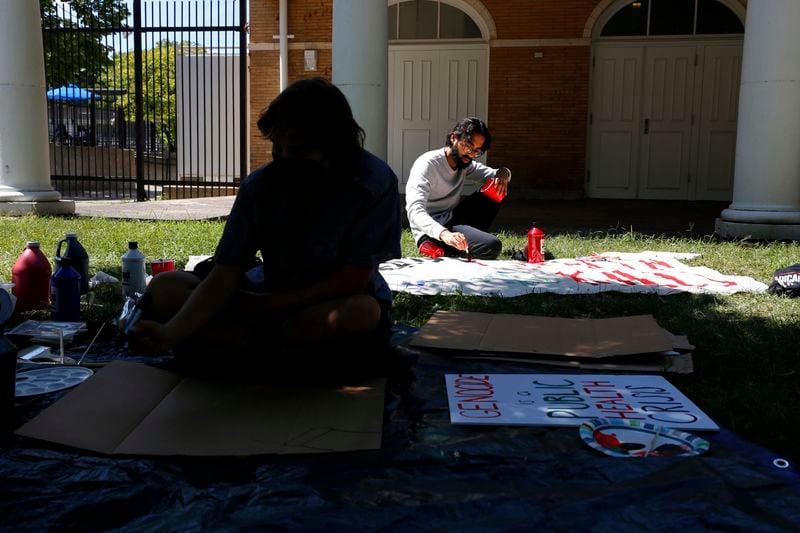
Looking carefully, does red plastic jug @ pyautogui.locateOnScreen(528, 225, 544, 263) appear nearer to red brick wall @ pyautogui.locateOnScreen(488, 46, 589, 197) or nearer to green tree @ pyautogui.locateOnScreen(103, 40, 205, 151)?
red brick wall @ pyautogui.locateOnScreen(488, 46, 589, 197)

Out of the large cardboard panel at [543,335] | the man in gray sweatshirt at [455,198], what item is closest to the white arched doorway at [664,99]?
the man in gray sweatshirt at [455,198]

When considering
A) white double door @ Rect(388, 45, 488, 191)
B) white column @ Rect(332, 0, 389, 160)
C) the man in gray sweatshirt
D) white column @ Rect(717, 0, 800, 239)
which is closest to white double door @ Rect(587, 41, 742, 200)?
white double door @ Rect(388, 45, 488, 191)

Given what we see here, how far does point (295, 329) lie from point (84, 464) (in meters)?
0.92

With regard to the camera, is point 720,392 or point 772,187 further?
point 772,187

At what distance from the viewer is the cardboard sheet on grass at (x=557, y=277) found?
526cm

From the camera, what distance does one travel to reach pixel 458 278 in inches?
218

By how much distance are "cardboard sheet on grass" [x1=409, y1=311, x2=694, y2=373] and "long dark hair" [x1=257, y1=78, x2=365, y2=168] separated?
1078 mm

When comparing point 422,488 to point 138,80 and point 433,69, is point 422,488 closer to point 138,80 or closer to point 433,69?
point 138,80

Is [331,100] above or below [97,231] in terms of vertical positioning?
above

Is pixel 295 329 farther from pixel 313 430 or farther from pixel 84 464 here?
pixel 84 464

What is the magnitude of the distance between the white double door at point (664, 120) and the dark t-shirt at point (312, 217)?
37.2ft

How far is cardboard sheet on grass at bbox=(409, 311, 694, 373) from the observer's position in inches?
136

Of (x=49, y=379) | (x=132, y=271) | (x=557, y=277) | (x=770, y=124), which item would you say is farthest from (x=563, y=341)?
(x=770, y=124)

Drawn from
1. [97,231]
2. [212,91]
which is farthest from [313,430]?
[212,91]
